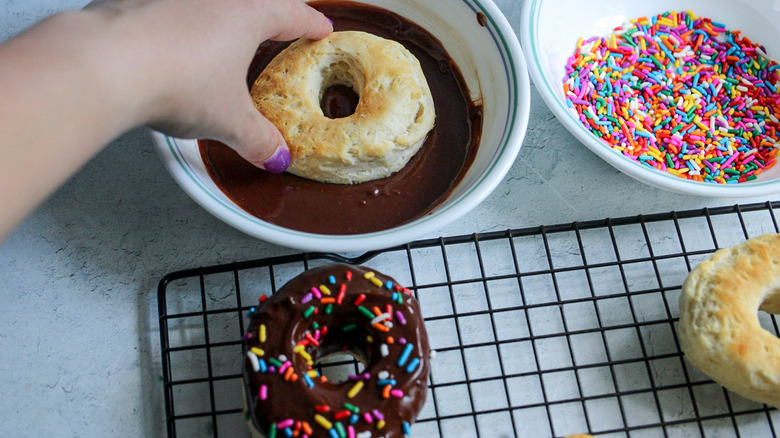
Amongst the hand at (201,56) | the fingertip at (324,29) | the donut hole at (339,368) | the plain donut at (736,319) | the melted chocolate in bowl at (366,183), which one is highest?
the hand at (201,56)

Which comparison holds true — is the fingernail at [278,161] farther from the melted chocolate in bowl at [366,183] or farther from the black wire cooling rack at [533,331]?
the black wire cooling rack at [533,331]

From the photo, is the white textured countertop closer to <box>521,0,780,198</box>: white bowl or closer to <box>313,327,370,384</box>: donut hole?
<box>521,0,780,198</box>: white bowl

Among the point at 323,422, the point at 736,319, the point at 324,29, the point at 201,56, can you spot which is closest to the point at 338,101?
the point at 324,29

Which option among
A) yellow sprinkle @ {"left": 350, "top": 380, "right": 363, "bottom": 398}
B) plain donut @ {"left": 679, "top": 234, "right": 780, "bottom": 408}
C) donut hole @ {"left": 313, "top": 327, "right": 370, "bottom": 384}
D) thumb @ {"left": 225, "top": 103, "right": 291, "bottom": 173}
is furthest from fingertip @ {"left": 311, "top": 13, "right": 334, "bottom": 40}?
plain donut @ {"left": 679, "top": 234, "right": 780, "bottom": 408}

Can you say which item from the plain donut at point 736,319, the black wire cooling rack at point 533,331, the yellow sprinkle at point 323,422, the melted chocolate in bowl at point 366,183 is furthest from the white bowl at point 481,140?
the plain donut at point 736,319

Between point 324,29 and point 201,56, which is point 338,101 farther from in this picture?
point 201,56

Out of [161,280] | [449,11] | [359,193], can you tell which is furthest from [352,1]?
[161,280]
